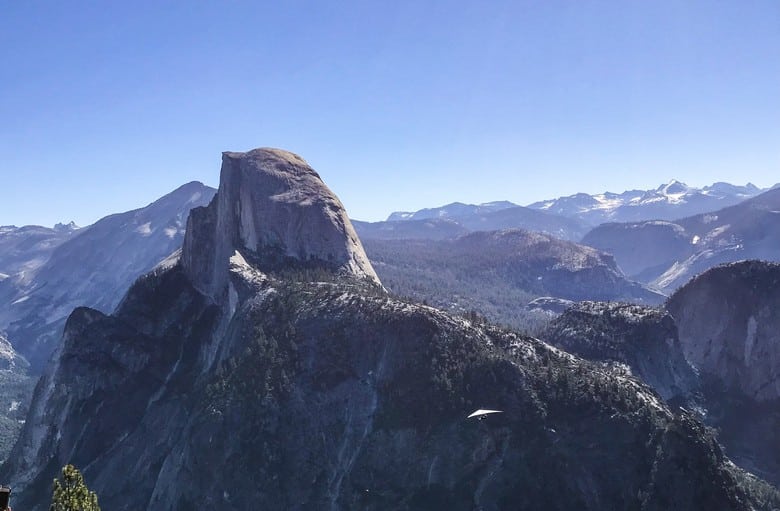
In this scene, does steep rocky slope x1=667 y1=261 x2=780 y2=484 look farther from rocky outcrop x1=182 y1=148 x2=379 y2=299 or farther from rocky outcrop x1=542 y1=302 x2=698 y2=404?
rocky outcrop x1=182 y1=148 x2=379 y2=299

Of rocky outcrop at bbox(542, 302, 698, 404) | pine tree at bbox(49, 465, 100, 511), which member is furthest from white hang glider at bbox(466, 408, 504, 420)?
pine tree at bbox(49, 465, 100, 511)

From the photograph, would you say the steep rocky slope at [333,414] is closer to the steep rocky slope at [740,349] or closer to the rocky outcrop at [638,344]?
the steep rocky slope at [740,349]

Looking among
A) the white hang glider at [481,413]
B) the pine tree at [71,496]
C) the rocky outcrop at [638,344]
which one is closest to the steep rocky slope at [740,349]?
the rocky outcrop at [638,344]

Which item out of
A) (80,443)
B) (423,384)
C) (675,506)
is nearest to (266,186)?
(80,443)

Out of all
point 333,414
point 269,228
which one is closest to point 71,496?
point 333,414

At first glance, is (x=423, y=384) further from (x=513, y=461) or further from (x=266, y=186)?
Answer: (x=266, y=186)

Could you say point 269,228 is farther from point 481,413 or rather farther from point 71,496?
point 71,496
